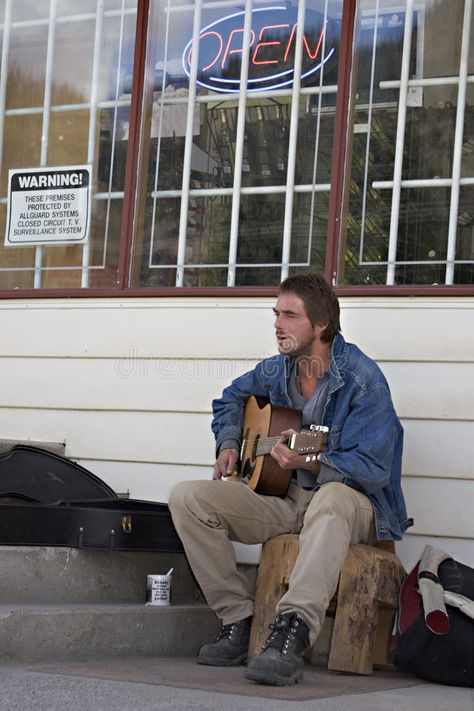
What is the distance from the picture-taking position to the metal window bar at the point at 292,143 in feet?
16.5

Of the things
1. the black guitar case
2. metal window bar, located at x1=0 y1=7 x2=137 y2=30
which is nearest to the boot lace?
the black guitar case

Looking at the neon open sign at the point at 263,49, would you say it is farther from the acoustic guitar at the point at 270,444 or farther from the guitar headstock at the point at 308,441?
the guitar headstock at the point at 308,441

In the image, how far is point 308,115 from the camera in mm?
5051

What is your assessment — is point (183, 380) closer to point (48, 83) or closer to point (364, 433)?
point (364, 433)

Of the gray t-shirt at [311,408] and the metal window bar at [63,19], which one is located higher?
the metal window bar at [63,19]

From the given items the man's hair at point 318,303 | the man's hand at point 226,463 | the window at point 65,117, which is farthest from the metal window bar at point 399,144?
the window at point 65,117

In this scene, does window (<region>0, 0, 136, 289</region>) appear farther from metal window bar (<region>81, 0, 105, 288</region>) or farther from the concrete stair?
the concrete stair

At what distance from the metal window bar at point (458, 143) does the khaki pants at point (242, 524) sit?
4.08 feet

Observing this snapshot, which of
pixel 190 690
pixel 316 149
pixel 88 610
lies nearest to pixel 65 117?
pixel 316 149

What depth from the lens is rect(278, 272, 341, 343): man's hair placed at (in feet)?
14.0

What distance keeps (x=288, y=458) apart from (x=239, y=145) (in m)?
1.81

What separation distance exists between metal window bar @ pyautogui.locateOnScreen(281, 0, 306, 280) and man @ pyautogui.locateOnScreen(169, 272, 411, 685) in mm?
712

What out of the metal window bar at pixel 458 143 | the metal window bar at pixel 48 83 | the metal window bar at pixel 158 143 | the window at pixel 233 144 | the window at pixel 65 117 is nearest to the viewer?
the metal window bar at pixel 458 143

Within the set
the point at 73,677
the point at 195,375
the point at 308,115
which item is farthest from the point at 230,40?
the point at 73,677
